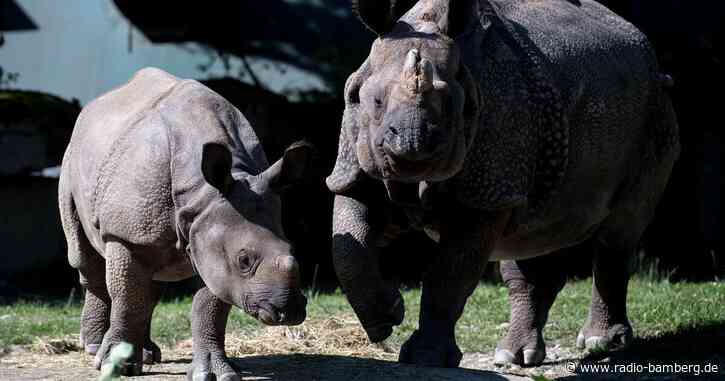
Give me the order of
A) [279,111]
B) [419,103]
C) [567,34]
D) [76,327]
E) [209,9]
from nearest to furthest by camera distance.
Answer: [419,103], [567,34], [76,327], [279,111], [209,9]

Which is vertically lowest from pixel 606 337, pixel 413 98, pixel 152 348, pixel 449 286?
pixel 606 337

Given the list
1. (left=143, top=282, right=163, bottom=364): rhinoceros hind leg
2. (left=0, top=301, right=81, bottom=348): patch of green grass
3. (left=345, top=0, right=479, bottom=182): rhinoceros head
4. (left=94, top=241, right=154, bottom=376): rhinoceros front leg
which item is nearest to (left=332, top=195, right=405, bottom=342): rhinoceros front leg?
(left=345, top=0, right=479, bottom=182): rhinoceros head

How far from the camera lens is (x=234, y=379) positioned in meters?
5.46

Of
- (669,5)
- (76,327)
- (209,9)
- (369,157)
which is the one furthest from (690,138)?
(369,157)

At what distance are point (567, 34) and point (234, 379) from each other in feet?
9.27

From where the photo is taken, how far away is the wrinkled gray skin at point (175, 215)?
5242 millimetres

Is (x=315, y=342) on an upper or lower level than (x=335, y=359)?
lower

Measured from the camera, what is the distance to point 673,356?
6.81m

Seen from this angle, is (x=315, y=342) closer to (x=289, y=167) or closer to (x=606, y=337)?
(x=606, y=337)

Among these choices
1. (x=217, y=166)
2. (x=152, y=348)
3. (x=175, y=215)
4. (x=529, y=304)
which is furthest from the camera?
(x=529, y=304)

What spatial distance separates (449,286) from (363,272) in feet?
1.46

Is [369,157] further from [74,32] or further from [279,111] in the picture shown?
[74,32]

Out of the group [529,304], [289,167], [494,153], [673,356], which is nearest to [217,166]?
[289,167]

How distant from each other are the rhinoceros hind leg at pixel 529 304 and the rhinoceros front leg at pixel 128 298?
7.27 feet
